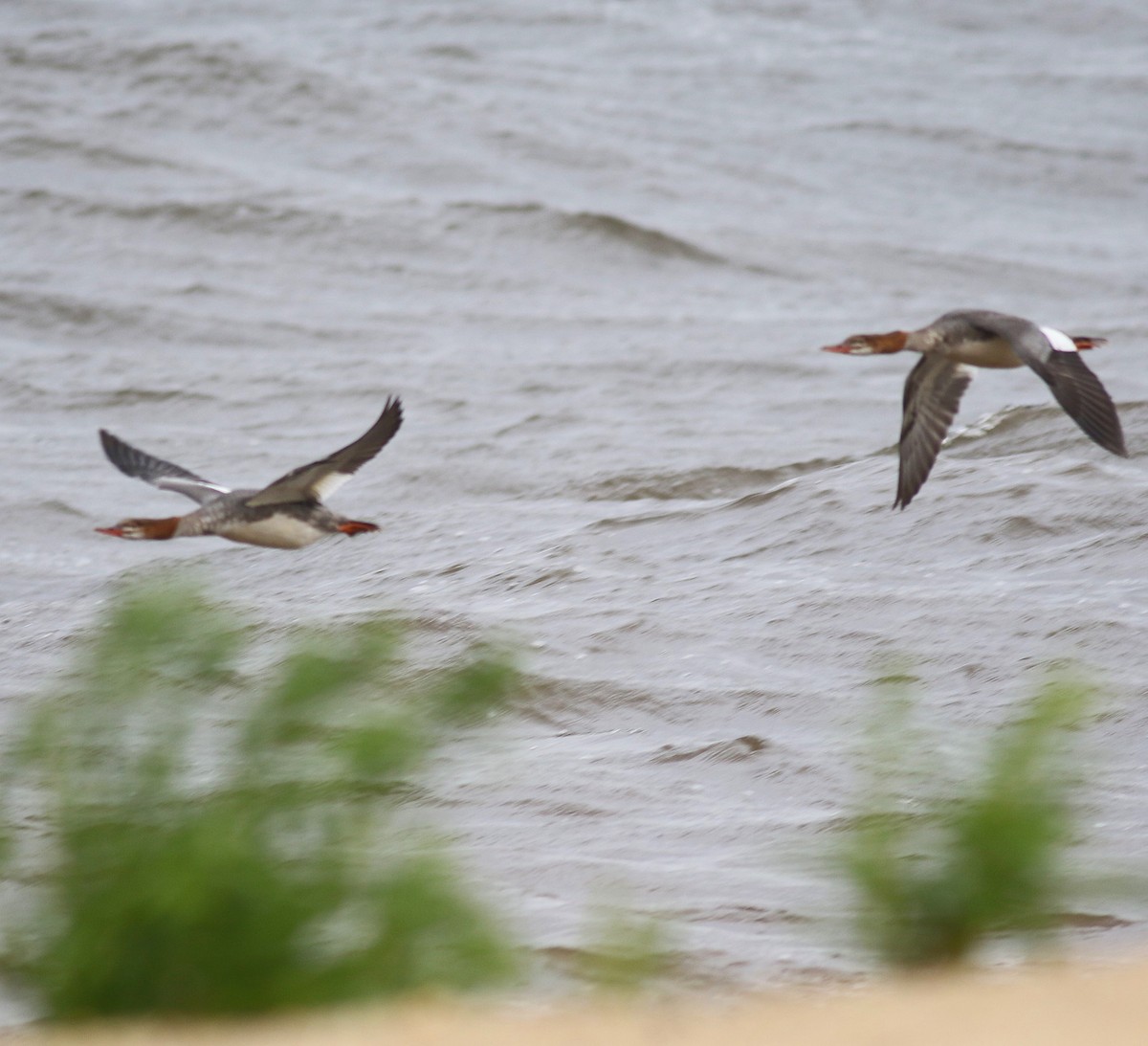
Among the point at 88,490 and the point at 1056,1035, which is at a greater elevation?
the point at 1056,1035

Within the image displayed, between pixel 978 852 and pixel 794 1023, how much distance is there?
0.44 m

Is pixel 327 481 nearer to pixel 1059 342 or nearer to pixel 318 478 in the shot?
pixel 318 478

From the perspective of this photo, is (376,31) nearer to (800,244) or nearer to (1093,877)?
(800,244)

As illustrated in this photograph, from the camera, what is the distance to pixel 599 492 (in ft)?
35.7

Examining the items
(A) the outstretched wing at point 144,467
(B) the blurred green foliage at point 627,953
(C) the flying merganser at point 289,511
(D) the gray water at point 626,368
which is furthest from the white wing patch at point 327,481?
(B) the blurred green foliage at point 627,953

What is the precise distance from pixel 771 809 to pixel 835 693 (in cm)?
118

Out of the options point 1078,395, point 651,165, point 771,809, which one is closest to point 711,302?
point 651,165

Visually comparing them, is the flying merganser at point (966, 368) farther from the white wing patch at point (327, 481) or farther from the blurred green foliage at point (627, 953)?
the blurred green foliage at point (627, 953)

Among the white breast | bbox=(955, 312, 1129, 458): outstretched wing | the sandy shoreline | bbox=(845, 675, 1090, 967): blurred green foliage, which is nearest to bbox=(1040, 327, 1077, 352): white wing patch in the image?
bbox=(955, 312, 1129, 458): outstretched wing

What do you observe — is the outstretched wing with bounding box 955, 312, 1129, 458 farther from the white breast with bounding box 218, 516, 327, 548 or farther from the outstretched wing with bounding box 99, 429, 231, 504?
the outstretched wing with bounding box 99, 429, 231, 504

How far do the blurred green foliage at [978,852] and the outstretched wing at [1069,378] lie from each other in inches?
156

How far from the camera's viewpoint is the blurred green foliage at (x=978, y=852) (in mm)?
3172

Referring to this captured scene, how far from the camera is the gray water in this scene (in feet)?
21.5

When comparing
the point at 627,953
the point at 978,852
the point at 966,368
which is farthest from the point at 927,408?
the point at 627,953
